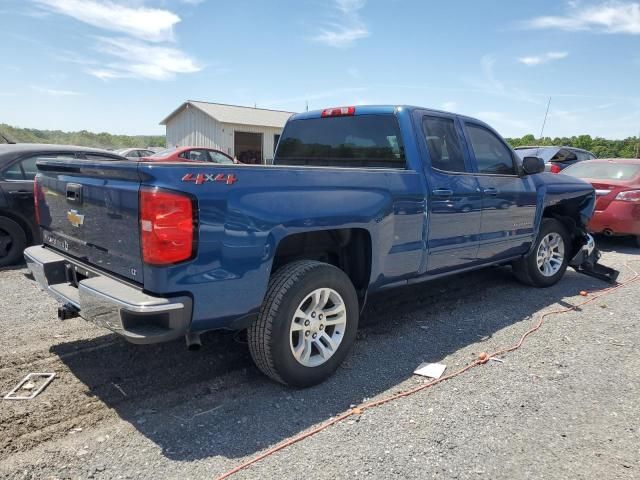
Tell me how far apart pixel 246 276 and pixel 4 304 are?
329cm

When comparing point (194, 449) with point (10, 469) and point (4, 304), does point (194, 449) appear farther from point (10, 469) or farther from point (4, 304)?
point (4, 304)

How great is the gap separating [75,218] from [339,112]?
2498 mm

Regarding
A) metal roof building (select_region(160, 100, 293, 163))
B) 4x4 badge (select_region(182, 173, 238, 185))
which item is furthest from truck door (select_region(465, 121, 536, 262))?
metal roof building (select_region(160, 100, 293, 163))

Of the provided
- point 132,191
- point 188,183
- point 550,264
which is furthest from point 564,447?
point 550,264

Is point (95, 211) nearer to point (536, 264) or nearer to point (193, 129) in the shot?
point (536, 264)

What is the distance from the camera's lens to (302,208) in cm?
299

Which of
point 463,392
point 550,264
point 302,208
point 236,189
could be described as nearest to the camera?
point 236,189

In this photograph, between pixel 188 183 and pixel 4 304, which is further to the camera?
pixel 4 304

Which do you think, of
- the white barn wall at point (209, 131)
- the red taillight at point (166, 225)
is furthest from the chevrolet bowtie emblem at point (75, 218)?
the white barn wall at point (209, 131)

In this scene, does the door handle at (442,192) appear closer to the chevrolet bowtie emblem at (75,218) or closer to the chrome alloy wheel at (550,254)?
the chrome alloy wheel at (550,254)

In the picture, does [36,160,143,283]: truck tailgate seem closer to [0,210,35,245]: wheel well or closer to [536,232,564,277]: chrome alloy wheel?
[0,210,35,245]: wheel well

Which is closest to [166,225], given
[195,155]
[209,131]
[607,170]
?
[607,170]

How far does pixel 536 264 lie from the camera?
5.65 m

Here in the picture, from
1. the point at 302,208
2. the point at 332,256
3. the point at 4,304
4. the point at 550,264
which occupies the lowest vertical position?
the point at 4,304
